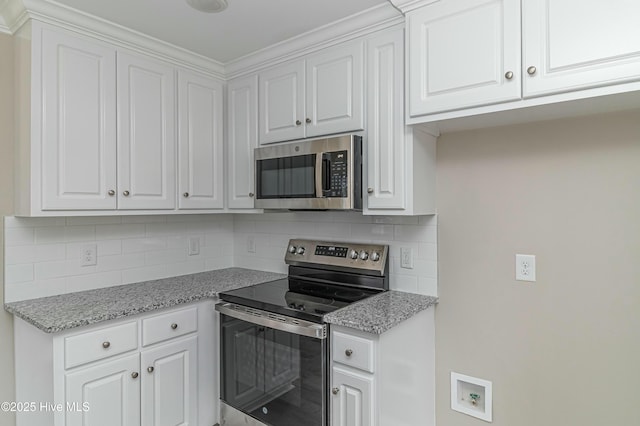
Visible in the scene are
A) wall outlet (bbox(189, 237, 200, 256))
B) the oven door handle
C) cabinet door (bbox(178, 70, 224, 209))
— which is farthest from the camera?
wall outlet (bbox(189, 237, 200, 256))

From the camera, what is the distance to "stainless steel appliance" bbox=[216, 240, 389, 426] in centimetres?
172

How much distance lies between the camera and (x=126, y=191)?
2.03 m

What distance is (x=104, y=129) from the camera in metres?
1.94

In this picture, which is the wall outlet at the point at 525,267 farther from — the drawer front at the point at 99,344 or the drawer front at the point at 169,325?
the drawer front at the point at 99,344

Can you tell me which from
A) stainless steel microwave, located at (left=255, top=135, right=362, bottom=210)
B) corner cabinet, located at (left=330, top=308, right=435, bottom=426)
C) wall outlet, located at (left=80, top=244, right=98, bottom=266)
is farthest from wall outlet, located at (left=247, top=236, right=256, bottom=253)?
corner cabinet, located at (left=330, top=308, right=435, bottom=426)

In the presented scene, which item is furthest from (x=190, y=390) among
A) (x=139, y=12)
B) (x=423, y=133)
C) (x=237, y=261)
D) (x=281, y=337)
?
(x=139, y=12)

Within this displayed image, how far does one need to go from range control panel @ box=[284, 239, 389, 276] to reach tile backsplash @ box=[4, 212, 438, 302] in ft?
0.26

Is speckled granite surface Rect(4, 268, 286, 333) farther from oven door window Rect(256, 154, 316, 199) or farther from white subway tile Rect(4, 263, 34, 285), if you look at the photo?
oven door window Rect(256, 154, 316, 199)

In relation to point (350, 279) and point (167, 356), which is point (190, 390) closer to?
point (167, 356)

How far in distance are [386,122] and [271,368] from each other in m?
1.38

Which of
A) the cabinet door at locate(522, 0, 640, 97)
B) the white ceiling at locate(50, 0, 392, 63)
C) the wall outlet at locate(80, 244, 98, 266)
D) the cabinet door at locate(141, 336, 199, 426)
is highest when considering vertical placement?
the white ceiling at locate(50, 0, 392, 63)

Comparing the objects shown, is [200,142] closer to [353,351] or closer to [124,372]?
[124,372]

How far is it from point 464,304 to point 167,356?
61.9 inches

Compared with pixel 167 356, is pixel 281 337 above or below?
above
